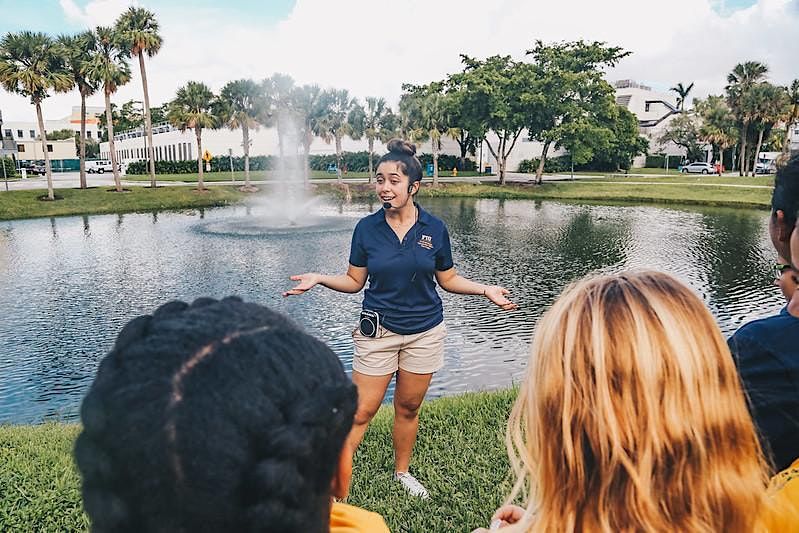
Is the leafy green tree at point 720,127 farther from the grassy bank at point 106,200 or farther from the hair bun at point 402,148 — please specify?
the hair bun at point 402,148

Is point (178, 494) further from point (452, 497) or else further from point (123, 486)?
point (452, 497)

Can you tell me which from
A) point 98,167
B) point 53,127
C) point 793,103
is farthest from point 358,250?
point 53,127

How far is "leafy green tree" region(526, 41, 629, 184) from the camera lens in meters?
37.6

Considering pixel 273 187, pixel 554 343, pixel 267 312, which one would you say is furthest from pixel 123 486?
pixel 273 187

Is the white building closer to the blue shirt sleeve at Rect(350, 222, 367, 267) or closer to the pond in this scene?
the pond

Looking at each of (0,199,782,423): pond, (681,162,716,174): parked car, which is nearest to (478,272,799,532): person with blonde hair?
(0,199,782,423): pond

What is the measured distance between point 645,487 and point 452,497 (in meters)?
2.46

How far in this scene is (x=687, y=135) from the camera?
203 ft

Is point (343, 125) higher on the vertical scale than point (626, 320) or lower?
higher

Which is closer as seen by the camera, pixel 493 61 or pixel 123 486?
pixel 123 486

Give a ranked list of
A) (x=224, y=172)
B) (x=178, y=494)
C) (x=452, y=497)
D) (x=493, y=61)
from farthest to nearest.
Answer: (x=224, y=172) < (x=493, y=61) < (x=452, y=497) < (x=178, y=494)

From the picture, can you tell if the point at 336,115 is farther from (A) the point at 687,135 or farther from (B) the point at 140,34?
(A) the point at 687,135

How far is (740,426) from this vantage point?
1.34 metres

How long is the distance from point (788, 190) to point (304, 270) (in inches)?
494
